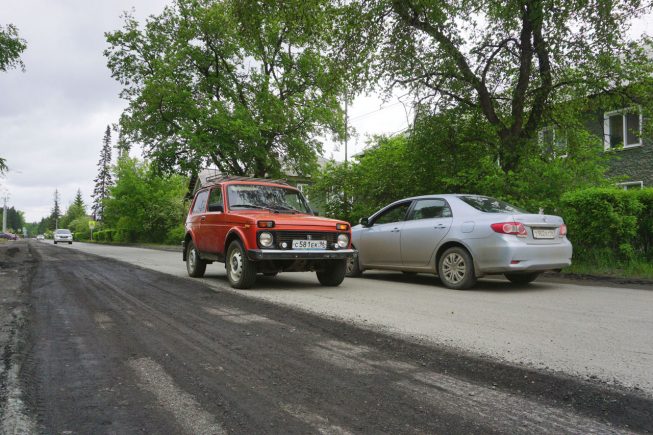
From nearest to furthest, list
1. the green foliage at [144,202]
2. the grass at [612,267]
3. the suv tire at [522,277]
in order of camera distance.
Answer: the suv tire at [522,277], the grass at [612,267], the green foliage at [144,202]

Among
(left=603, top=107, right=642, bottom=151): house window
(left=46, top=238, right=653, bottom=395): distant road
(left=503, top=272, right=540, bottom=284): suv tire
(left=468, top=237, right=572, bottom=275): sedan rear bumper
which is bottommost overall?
(left=46, top=238, right=653, bottom=395): distant road

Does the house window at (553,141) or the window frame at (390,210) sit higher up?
the house window at (553,141)

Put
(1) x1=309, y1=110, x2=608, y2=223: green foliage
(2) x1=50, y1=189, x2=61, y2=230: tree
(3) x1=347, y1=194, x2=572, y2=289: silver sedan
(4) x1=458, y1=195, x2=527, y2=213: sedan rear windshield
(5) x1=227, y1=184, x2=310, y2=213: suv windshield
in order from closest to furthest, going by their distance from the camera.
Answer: (3) x1=347, y1=194, x2=572, y2=289: silver sedan
(4) x1=458, y1=195, x2=527, y2=213: sedan rear windshield
(5) x1=227, y1=184, x2=310, y2=213: suv windshield
(1) x1=309, y1=110, x2=608, y2=223: green foliage
(2) x1=50, y1=189, x2=61, y2=230: tree

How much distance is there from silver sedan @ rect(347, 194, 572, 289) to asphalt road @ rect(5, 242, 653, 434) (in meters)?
3.48

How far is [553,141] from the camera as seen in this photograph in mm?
12438

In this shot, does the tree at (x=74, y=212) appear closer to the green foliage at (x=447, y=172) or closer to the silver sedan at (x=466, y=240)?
the green foliage at (x=447, y=172)

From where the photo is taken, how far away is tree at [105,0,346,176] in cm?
2434

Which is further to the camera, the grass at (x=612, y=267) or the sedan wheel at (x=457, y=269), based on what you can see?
the grass at (x=612, y=267)

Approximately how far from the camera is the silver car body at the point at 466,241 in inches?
283

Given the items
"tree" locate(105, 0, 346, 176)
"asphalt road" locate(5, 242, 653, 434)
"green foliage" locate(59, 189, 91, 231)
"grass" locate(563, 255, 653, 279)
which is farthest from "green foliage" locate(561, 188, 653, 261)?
"green foliage" locate(59, 189, 91, 231)

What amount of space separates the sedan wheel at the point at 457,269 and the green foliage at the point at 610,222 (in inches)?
132

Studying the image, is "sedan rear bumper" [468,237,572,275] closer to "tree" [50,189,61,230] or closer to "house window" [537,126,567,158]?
"house window" [537,126,567,158]

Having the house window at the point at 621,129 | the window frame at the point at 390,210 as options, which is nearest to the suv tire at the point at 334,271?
the window frame at the point at 390,210

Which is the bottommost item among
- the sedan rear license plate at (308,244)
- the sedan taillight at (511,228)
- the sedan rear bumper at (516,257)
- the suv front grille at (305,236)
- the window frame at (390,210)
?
the sedan rear bumper at (516,257)
